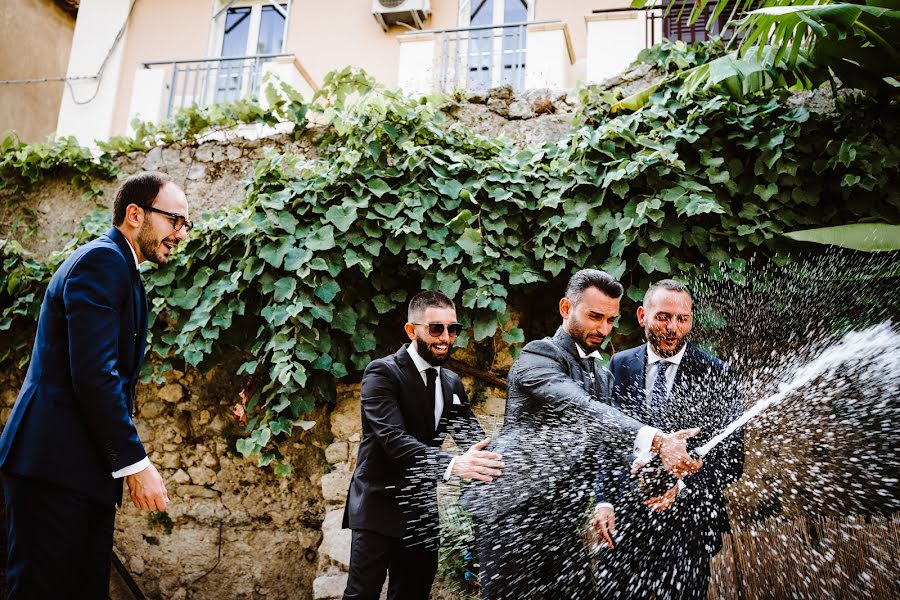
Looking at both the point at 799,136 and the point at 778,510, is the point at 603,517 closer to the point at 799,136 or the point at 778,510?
the point at 778,510

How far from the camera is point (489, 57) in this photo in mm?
6953

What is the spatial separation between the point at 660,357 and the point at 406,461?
4.24 ft

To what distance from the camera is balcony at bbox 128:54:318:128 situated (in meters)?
7.02

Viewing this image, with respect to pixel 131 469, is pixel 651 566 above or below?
below

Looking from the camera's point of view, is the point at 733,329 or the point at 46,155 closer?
the point at 733,329

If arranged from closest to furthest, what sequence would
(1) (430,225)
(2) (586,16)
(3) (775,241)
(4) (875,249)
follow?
(4) (875,249) → (3) (775,241) → (1) (430,225) → (2) (586,16)

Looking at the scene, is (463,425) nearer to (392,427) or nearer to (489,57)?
(392,427)

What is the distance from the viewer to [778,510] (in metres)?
3.59

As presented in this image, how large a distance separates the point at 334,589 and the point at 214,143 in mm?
3479

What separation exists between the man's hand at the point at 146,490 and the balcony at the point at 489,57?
15.8 ft

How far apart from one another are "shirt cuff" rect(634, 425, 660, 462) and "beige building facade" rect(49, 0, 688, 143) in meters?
4.43

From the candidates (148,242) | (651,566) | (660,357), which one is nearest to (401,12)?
(660,357)

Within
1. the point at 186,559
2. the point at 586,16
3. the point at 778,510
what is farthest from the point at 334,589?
the point at 586,16

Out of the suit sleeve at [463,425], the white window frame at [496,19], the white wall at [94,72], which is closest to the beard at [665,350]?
the suit sleeve at [463,425]
